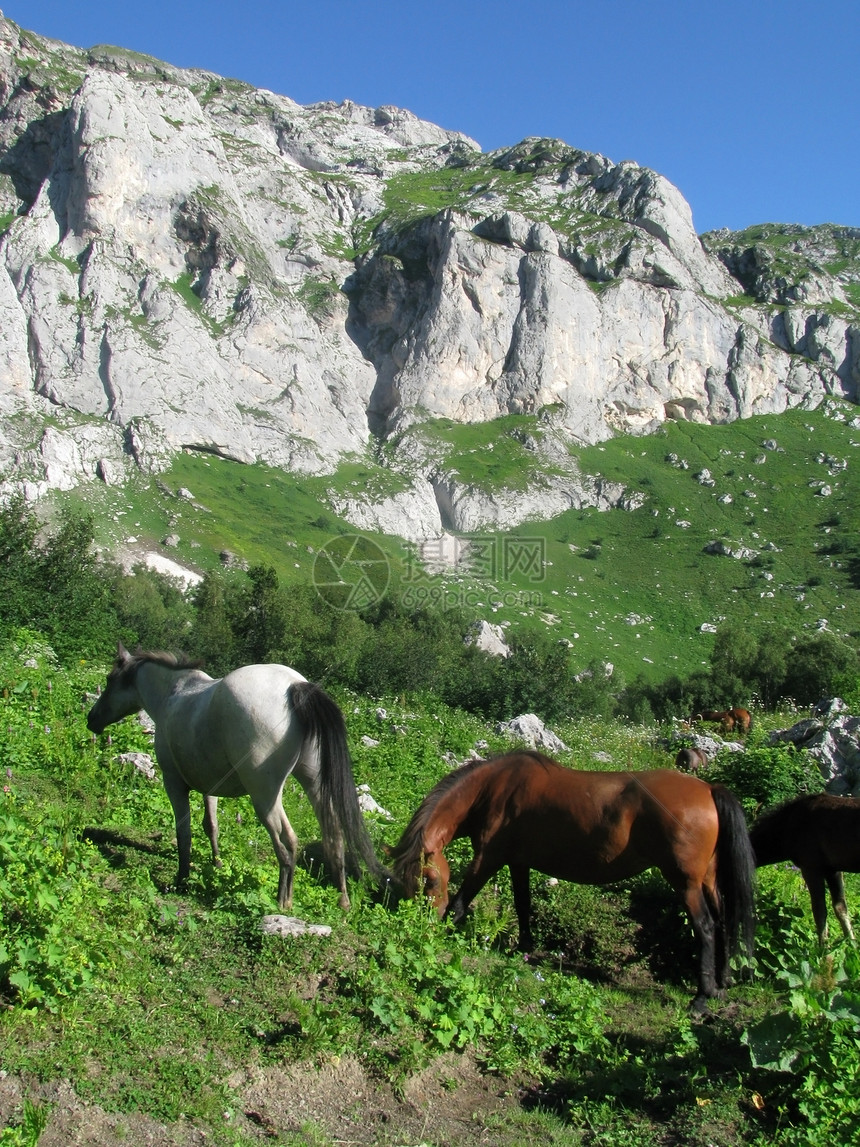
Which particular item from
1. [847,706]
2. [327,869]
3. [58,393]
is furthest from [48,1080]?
[58,393]

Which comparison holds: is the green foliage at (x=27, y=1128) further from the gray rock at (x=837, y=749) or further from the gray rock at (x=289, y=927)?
the gray rock at (x=837, y=749)

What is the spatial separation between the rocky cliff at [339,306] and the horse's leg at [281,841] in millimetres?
80190

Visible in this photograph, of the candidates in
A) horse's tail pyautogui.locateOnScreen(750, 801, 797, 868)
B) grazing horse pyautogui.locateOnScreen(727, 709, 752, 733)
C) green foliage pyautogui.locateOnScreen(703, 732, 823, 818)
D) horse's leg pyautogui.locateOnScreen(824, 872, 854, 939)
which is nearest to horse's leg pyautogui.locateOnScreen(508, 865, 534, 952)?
horse's tail pyautogui.locateOnScreen(750, 801, 797, 868)

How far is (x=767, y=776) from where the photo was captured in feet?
41.5

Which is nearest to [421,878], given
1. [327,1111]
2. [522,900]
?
[522,900]

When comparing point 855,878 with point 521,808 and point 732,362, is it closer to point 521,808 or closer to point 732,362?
point 521,808

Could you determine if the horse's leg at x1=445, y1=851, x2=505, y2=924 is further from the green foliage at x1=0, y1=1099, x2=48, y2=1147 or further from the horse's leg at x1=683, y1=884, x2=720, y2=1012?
the green foliage at x1=0, y1=1099, x2=48, y2=1147

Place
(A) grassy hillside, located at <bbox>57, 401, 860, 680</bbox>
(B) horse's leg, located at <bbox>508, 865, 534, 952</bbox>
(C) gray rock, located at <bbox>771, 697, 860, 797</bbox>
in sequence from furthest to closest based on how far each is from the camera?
(A) grassy hillside, located at <bbox>57, 401, 860, 680</bbox> < (C) gray rock, located at <bbox>771, 697, 860, 797</bbox> < (B) horse's leg, located at <bbox>508, 865, 534, 952</bbox>

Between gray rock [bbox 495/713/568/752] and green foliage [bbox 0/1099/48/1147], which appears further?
gray rock [bbox 495/713/568/752]

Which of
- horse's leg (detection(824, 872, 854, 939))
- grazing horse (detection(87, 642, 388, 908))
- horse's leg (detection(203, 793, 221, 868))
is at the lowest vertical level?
horse's leg (detection(824, 872, 854, 939))

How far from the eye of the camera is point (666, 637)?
235ft

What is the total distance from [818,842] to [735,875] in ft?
5.95

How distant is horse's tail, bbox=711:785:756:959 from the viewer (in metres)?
6.75

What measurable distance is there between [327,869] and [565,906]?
251 centimetres
